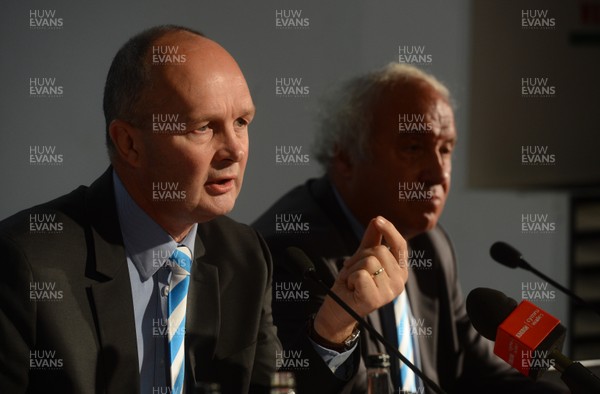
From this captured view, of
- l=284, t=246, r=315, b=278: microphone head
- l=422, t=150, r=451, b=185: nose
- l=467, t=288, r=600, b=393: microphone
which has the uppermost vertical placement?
l=422, t=150, r=451, b=185: nose

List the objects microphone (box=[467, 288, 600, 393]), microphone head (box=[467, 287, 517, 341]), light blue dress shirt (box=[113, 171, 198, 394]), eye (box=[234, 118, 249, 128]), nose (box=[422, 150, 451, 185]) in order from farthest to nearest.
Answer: nose (box=[422, 150, 451, 185])
eye (box=[234, 118, 249, 128])
light blue dress shirt (box=[113, 171, 198, 394])
microphone head (box=[467, 287, 517, 341])
microphone (box=[467, 288, 600, 393])

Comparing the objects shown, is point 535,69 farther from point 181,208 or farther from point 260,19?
point 181,208

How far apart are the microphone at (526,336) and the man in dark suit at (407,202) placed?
34.0 inches

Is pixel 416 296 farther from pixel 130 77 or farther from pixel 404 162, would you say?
pixel 130 77

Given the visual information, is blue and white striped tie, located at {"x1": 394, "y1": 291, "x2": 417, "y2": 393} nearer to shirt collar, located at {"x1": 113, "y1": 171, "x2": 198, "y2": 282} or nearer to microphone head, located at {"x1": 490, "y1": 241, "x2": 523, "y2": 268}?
microphone head, located at {"x1": 490, "y1": 241, "x2": 523, "y2": 268}

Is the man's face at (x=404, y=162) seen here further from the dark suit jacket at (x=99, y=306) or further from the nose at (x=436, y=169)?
the dark suit jacket at (x=99, y=306)

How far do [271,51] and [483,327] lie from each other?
3.73 feet

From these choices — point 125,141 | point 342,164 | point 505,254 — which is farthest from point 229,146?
point 505,254

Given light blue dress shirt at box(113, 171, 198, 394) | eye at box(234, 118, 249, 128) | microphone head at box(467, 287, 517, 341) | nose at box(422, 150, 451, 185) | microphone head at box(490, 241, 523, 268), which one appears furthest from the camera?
nose at box(422, 150, 451, 185)

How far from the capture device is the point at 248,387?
2.31 m

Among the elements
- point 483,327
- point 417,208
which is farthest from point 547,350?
point 417,208

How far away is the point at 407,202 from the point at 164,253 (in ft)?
2.76

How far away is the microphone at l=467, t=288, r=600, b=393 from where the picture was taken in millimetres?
1546

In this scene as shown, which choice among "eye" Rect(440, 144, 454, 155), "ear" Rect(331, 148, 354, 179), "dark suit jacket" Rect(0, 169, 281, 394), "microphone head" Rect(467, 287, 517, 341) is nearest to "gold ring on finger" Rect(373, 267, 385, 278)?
"dark suit jacket" Rect(0, 169, 281, 394)
